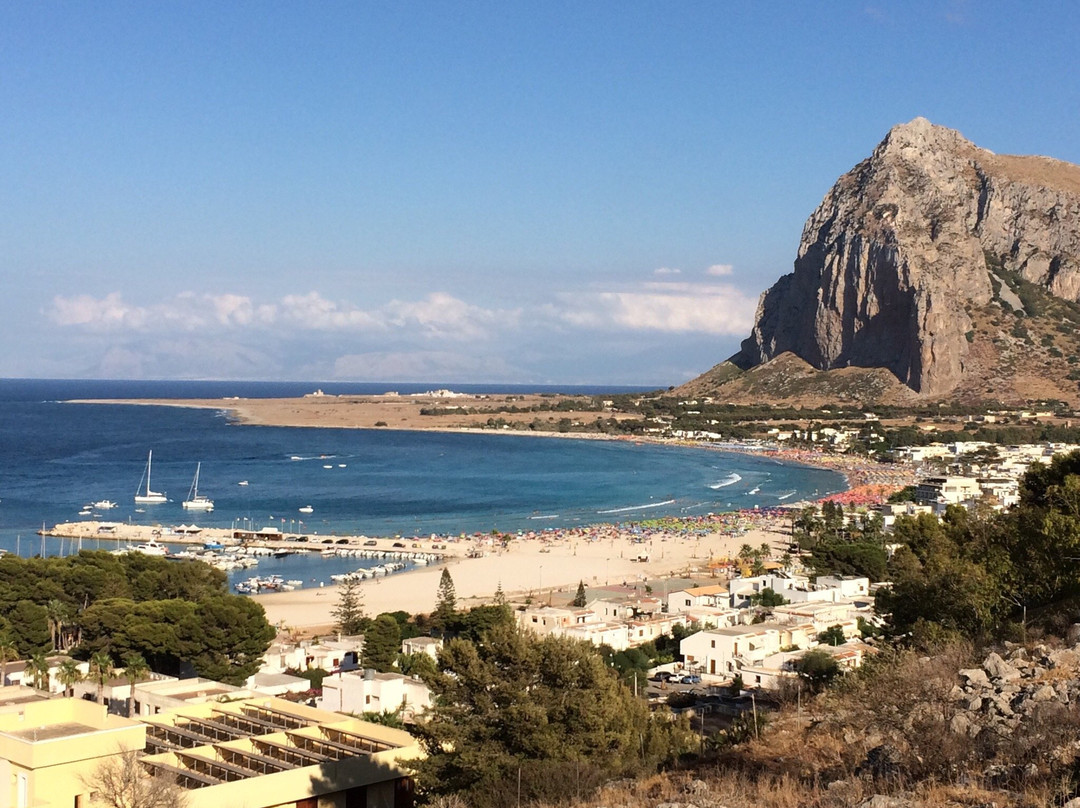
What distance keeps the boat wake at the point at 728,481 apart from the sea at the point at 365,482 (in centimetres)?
9

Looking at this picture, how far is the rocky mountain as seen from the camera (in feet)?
422

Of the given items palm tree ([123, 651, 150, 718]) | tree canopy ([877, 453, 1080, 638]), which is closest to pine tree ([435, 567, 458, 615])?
palm tree ([123, 651, 150, 718])

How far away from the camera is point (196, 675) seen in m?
22.6

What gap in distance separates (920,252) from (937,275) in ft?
13.7

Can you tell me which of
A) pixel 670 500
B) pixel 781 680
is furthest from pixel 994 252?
pixel 781 680

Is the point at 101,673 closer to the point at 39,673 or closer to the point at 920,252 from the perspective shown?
the point at 39,673

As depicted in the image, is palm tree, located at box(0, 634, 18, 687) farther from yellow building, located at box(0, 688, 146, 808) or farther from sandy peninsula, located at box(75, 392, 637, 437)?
sandy peninsula, located at box(75, 392, 637, 437)

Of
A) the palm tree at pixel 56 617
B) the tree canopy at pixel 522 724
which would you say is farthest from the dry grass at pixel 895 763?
the palm tree at pixel 56 617

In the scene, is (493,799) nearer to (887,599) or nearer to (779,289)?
(887,599)

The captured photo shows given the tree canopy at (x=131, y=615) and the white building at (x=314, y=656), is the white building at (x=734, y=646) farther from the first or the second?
the tree canopy at (x=131, y=615)

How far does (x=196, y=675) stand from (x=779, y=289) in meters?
156

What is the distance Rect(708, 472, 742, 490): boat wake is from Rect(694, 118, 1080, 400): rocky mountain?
51888 millimetres

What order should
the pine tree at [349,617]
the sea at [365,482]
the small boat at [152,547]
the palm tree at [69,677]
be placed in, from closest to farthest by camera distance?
the palm tree at [69,677]
the pine tree at [349,617]
the small boat at [152,547]
the sea at [365,482]

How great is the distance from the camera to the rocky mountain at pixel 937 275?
128625 mm
